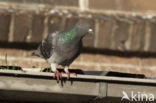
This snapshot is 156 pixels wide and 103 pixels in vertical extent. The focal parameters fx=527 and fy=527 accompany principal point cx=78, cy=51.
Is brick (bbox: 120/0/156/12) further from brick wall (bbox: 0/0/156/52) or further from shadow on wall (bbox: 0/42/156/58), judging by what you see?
shadow on wall (bbox: 0/42/156/58)

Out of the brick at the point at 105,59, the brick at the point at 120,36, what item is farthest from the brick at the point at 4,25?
the brick at the point at 120,36

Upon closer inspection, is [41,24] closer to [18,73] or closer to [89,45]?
[89,45]

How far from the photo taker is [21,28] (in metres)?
4.84

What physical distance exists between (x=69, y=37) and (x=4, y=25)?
839 mm

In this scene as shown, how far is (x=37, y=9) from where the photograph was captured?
514 centimetres

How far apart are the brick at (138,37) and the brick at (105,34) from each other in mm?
Answer: 234

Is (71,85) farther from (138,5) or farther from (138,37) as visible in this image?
(138,5)

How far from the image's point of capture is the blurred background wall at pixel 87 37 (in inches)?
191

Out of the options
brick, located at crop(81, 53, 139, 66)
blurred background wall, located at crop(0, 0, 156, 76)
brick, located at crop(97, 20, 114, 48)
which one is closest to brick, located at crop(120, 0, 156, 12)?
blurred background wall, located at crop(0, 0, 156, 76)

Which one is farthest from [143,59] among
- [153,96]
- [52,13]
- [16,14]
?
[153,96]

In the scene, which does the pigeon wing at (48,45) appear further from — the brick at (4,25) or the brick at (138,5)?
the brick at (138,5)

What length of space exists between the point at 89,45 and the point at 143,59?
58 cm

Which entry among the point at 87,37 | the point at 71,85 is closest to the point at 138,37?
the point at 87,37

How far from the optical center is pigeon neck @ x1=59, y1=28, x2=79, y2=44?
4.21 meters
